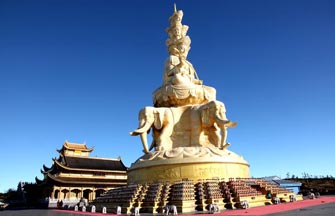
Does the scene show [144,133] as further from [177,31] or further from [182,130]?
[177,31]

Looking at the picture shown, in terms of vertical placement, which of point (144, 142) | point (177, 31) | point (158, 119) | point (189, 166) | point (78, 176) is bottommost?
point (189, 166)

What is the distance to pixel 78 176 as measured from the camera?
33.5 meters

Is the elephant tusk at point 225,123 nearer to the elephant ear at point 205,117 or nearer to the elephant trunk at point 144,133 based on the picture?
the elephant ear at point 205,117

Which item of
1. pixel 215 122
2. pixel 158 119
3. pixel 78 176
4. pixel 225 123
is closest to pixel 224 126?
pixel 225 123


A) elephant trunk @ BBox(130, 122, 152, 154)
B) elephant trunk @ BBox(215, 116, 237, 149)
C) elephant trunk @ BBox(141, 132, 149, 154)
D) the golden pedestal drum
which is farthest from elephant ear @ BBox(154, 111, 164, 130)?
elephant trunk @ BBox(215, 116, 237, 149)

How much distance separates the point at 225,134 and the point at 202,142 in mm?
1756

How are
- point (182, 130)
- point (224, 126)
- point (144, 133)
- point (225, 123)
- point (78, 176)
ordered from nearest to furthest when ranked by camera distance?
point (225, 123)
point (224, 126)
point (144, 133)
point (182, 130)
point (78, 176)

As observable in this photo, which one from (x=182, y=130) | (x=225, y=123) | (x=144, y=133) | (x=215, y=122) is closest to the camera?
(x=225, y=123)

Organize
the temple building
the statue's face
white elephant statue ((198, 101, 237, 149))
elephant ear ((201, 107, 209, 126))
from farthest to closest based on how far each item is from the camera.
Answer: the temple building
the statue's face
elephant ear ((201, 107, 209, 126))
white elephant statue ((198, 101, 237, 149))

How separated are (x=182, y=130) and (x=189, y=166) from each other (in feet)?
13.1

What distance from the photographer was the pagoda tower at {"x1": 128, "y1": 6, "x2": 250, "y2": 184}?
50.7 ft

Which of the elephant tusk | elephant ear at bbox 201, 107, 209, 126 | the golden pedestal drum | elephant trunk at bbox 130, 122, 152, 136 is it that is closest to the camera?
the golden pedestal drum

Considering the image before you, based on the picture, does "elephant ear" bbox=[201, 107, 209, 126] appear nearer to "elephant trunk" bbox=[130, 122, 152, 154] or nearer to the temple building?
"elephant trunk" bbox=[130, 122, 152, 154]

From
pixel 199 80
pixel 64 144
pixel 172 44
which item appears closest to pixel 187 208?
pixel 199 80
